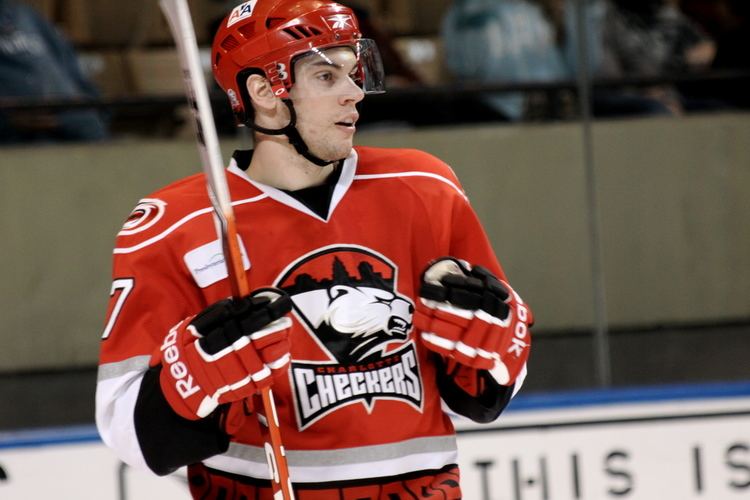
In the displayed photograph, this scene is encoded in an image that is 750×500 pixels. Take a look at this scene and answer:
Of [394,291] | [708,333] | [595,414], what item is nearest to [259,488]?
[394,291]

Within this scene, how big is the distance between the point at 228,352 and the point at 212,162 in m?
0.26

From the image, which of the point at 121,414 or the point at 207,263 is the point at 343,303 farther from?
the point at 121,414

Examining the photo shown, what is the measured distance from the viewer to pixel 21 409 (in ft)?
11.3

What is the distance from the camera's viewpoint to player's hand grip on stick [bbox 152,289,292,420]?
1.68 m

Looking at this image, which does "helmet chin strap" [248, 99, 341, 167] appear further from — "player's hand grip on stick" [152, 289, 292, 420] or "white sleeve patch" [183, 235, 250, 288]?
"player's hand grip on stick" [152, 289, 292, 420]

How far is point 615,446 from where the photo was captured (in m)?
3.04

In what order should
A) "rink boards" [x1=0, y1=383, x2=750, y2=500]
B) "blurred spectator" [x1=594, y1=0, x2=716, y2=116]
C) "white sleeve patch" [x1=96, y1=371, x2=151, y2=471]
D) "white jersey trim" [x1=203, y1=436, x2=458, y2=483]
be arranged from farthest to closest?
"blurred spectator" [x1=594, y1=0, x2=716, y2=116]
"rink boards" [x1=0, y1=383, x2=750, y2=500]
"white jersey trim" [x1=203, y1=436, x2=458, y2=483]
"white sleeve patch" [x1=96, y1=371, x2=151, y2=471]

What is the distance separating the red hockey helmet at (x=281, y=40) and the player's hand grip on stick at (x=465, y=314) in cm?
33

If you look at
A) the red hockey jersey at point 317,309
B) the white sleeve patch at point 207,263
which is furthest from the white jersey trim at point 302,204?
the white sleeve patch at point 207,263

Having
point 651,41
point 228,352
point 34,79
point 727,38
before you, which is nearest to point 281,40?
point 228,352

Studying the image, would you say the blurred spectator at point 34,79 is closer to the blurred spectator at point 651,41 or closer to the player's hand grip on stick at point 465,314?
the blurred spectator at point 651,41

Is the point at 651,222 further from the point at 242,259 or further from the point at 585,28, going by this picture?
the point at 242,259

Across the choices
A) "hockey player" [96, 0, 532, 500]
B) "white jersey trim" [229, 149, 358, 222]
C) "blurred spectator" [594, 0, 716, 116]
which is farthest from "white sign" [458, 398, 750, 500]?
"blurred spectator" [594, 0, 716, 116]

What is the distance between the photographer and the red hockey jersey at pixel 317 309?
6.07 feet
